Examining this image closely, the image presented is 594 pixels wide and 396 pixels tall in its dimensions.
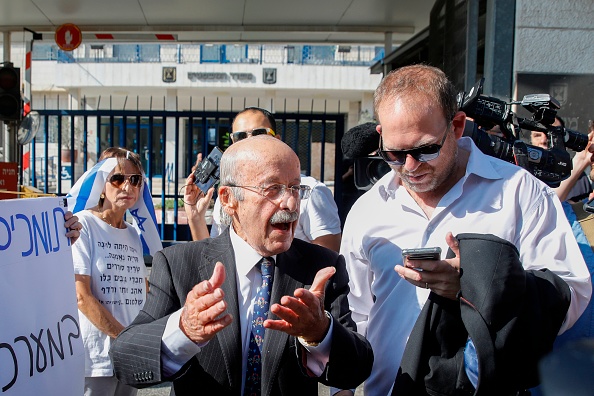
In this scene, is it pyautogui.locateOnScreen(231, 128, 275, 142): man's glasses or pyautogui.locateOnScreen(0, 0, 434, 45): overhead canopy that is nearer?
pyautogui.locateOnScreen(231, 128, 275, 142): man's glasses

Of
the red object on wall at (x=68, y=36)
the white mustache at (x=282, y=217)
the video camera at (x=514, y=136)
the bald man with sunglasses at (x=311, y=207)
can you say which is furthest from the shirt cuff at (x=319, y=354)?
the red object on wall at (x=68, y=36)

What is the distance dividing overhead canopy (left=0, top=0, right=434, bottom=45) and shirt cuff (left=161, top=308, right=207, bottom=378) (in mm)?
8071

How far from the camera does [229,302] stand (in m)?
2.19

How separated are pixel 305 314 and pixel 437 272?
39cm

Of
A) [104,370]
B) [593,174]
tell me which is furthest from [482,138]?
[104,370]

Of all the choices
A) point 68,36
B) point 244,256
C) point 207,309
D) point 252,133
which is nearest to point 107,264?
point 252,133

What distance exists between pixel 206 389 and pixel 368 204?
91cm

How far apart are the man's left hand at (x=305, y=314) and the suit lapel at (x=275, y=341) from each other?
0.20 m

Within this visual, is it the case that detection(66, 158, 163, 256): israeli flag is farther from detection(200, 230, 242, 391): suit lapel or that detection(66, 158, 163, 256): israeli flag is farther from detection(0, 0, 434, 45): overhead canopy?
detection(0, 0, 434, 45): overhead canopy

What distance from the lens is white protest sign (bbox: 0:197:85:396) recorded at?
8.10 ft

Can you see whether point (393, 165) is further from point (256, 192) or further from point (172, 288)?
point (172, 288)

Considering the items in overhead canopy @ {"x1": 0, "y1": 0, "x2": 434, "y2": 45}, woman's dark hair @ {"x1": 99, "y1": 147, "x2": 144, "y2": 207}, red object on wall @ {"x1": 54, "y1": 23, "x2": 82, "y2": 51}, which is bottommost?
woman's dark hair @ {"x1": 99, "y1": 147, "x2": 144, "y2": 207}

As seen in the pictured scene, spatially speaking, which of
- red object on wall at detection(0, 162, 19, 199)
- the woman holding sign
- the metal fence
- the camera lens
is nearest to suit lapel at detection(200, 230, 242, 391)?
the woman holding sign

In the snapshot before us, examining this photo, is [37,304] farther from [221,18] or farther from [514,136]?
[221,18]
